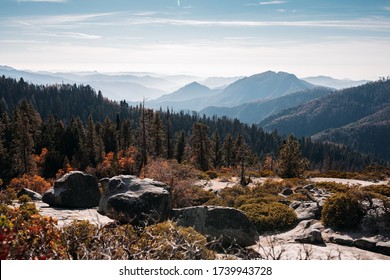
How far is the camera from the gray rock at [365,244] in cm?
1443

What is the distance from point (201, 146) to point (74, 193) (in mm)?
46947

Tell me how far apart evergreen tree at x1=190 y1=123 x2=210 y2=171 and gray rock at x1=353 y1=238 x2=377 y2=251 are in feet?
165

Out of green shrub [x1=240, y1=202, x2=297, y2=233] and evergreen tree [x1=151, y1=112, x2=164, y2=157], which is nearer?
green shrub [x1=240, y1=202, x2=297, y2=233]

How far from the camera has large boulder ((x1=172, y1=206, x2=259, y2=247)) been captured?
49.9 feet

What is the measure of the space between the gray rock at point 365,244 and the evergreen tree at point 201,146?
165ft

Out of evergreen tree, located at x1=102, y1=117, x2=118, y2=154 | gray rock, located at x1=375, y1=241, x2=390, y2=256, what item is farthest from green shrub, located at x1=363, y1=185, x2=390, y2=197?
evergreen tree, located at x1=102, y1=117, x2=118, y2=154

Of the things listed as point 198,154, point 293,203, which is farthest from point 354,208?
point 198,154

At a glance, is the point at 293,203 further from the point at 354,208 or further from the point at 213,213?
the point at 213,213

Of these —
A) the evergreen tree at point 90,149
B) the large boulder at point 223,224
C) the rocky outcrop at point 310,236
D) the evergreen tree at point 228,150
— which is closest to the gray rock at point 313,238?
the rocky outcrop at point 310,236

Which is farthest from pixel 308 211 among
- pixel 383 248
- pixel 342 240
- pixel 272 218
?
pixel 383 248

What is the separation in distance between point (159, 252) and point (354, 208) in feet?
39.6

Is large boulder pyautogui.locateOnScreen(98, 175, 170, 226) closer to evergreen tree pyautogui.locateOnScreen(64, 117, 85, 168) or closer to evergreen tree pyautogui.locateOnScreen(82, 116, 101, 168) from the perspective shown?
evergreen tree pyautogui.locateOnScreen(82, 116, 101, 168)

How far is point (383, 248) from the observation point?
14086 mm

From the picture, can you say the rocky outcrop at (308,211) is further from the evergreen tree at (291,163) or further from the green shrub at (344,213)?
the evergreen tree at (291,163)
